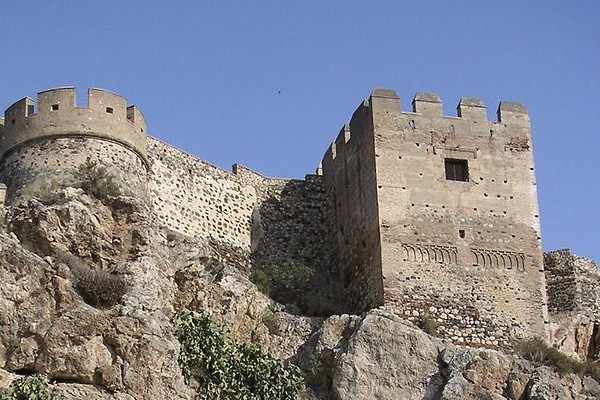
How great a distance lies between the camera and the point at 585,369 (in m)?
31.1

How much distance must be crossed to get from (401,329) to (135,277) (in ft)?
19.4

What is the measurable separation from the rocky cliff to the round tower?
4.89 feet

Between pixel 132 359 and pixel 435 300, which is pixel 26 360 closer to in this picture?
pixel 132 359

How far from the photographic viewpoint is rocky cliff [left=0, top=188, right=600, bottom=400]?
26.2 meters

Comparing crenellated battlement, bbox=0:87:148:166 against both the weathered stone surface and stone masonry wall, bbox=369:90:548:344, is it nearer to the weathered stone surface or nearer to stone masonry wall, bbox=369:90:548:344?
stone masonry wall, bbox=369:90:548:344

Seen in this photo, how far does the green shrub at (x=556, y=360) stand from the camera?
30.9 m

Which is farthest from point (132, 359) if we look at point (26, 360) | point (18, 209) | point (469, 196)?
point (469, 196)

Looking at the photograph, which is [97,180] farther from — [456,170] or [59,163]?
[456,170]

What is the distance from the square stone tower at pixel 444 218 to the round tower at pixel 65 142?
5.57 m

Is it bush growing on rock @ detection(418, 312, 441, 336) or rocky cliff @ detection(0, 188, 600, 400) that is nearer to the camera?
rocky cliff @ detection(0, 188, 600, 400)

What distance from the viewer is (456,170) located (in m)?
34.4

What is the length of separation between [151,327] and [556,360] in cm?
938

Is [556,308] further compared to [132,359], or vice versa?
[556,308]

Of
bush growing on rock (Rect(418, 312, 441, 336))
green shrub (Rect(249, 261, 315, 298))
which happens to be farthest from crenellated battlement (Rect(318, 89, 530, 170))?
bush growing on rock (Rect(418, 312, 441, 336))
